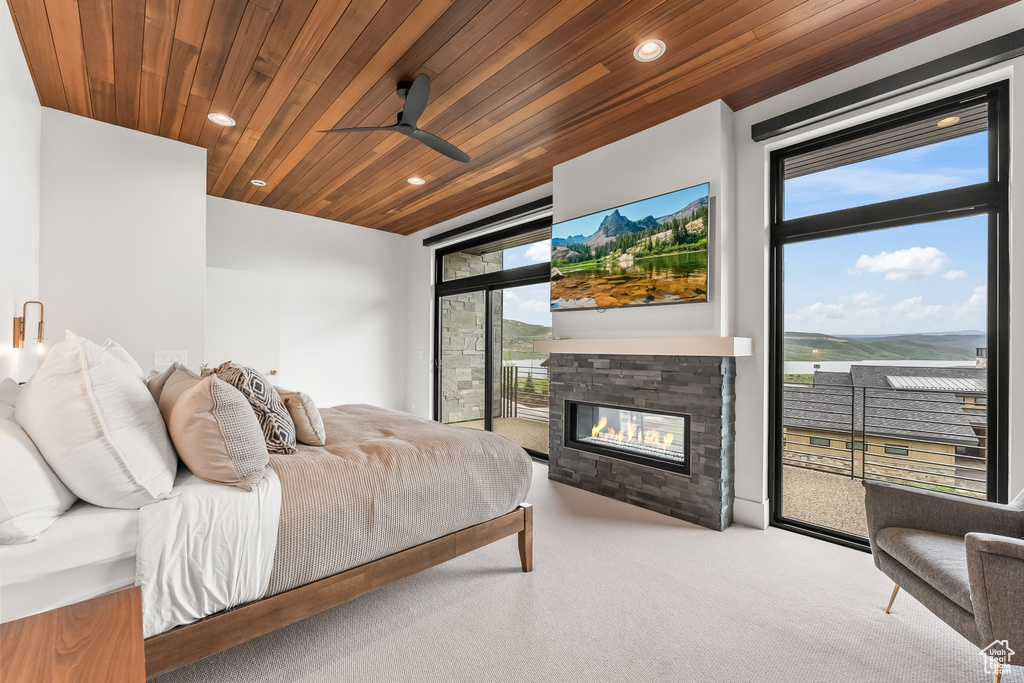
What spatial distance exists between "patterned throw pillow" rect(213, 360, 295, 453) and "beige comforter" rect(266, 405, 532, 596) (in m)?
0.08

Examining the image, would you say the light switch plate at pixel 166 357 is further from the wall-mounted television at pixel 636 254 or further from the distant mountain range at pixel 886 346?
the distant mountain range at pixel 886 346

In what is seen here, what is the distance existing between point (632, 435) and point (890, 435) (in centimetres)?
151

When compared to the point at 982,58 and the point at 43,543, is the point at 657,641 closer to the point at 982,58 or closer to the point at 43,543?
the point at 43,543

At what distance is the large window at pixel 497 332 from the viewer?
4.55m

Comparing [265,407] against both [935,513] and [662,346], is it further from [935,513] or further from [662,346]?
[935,513]

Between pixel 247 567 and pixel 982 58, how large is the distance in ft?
12.0

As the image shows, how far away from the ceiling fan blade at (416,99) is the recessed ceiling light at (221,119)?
1301mm

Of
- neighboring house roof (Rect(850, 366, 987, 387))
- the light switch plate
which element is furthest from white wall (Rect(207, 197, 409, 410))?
neighboring house roof (Rect(850, 366, 987, 387))

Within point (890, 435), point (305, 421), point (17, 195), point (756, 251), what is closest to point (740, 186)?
point (756, 251)

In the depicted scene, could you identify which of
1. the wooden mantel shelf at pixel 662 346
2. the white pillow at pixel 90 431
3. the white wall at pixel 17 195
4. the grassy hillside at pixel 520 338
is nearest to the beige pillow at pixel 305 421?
the white pillow at pixel 90 431

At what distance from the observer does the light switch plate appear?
10.4 feet

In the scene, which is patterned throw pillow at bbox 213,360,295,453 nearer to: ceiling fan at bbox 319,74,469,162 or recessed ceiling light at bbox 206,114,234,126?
ceiling fan at bbox 319,74,469,162

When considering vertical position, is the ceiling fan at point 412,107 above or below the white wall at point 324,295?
above

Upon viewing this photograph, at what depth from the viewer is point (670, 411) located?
10.0ft
